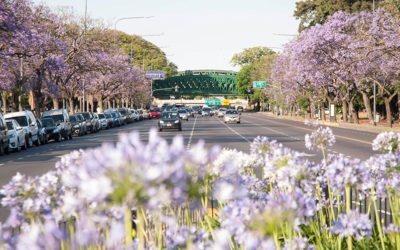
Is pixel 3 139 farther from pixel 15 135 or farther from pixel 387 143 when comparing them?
pixel 387 143

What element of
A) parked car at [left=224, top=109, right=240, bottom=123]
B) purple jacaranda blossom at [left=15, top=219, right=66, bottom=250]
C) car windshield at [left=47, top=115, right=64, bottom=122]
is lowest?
parked car at [left=224, top=109, right=240, bottom=123]

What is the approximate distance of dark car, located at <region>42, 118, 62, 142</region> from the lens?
143ft

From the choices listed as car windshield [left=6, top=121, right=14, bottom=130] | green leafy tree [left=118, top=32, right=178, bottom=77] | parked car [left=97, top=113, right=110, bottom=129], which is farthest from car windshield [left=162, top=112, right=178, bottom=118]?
green leafy tree [left=118, top=32, right=178, bottom=77]

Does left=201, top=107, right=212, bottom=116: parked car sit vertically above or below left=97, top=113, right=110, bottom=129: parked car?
below

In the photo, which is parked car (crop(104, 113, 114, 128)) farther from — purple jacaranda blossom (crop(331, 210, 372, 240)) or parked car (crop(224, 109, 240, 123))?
purple jacaranda blossom (crop(331, 210, 372, 240))

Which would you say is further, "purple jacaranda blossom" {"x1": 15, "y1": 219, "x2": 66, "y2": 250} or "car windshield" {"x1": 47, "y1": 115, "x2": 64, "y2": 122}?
"car windshield" {"x1": 47, "y1": 115, "x2": 64, "y2": 122}

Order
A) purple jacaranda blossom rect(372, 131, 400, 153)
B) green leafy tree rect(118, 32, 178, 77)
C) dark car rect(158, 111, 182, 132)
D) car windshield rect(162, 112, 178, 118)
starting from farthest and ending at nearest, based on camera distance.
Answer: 1. green leafy tree rect(118, 32, 178, 77)
2. car windshield rect(162, 112, 178, 118)
3. dark car rect(158, 111, 182, 132)
4. purple jacaranda blossom rect(372, 131, 400, 153)

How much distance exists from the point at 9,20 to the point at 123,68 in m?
59.4

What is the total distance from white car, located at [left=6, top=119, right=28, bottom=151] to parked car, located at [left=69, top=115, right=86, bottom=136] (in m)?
15.1

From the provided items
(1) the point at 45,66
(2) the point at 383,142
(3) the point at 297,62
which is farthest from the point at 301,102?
(2) the point at 383,142

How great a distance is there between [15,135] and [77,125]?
1735 centimetres

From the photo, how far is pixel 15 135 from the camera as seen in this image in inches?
1372

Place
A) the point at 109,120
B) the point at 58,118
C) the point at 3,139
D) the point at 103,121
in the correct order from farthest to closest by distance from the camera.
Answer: the point at 109,120, the point at 103,121, the point at 58,118, the point at 3,139

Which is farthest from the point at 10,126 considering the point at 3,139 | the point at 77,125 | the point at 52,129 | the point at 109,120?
the point at 109,120
